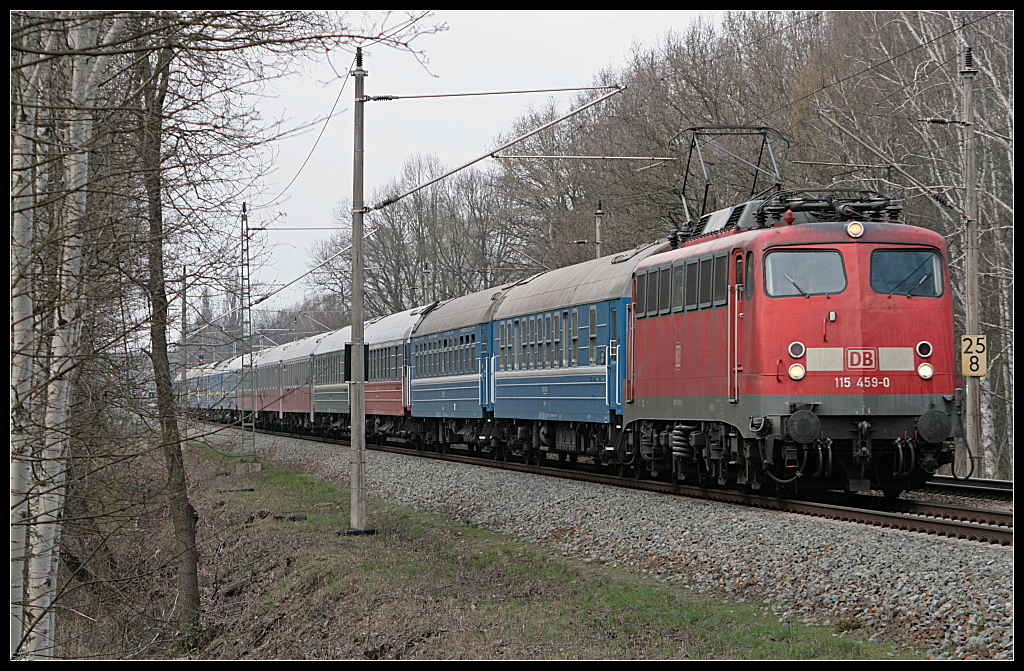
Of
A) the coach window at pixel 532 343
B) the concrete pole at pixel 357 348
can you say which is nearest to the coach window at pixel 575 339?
the coach window at pixel 532 343

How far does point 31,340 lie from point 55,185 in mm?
3054

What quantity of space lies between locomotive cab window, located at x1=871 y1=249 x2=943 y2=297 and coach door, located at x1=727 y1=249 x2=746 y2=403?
1532 mm

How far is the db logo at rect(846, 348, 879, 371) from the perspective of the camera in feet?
43.3

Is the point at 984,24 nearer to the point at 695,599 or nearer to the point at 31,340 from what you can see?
the point at 695,599

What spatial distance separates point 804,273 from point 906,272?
4.19ft

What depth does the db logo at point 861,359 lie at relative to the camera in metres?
13.2

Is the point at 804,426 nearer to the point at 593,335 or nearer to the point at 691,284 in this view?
the point at 691,284

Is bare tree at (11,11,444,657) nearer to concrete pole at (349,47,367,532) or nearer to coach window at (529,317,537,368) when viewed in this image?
concrete pole at (349,47,367,532)

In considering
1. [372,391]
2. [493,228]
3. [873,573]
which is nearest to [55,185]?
[873,573]

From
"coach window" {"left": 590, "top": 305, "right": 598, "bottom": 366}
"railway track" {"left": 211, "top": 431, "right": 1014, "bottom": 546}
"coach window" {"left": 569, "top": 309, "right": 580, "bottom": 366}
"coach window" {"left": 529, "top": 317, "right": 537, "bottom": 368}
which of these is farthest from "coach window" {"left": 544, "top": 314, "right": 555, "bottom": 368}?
"railway track" {"left": 211, "top": 431, "right": 1014, "bottom": 546}

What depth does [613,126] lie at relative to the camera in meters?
39.1

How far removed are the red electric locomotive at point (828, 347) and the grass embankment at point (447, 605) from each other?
3043 millimetres

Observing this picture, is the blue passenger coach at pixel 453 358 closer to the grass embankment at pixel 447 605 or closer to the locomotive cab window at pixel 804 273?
the grass embankment at pixel 447 605

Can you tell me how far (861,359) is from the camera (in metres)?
13.2
